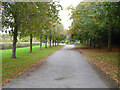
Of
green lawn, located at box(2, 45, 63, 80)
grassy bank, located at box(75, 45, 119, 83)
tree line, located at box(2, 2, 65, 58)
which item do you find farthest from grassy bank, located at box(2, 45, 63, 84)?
grassy bank, located at box(75, 45, 119, 83)

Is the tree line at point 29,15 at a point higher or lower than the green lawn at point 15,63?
higher

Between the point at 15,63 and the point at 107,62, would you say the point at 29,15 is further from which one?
the point at 107,62

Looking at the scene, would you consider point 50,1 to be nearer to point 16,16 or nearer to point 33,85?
point 16,16

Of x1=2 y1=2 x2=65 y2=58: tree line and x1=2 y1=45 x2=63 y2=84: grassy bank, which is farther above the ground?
x1=2 y1=2 x2=65 y2=58: tree line

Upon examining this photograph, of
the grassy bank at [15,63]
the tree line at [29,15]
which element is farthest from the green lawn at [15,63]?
the tree line at [29,15]

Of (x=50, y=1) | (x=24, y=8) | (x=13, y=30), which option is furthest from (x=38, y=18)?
(x=13, y=30)

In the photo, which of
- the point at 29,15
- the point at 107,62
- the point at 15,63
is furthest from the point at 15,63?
the point at 107,62

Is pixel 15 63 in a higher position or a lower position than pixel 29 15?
lower

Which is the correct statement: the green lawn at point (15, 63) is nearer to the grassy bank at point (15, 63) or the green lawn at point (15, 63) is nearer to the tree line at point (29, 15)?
the grassy bank at point (15, 63)

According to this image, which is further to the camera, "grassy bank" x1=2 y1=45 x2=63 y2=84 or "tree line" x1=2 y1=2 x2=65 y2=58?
"tree line" x1=2 y1=2 x2=65 y2=58

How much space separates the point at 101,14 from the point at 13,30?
27.7 ft

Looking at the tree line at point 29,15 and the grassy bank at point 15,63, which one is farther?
the tree line at point 29,15

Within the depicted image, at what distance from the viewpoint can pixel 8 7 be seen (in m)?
9.45

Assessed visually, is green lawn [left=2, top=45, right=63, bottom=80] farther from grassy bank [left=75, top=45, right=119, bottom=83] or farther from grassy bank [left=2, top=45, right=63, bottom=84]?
grassy bank [left=75, top=45, right=119, bottom=83]
